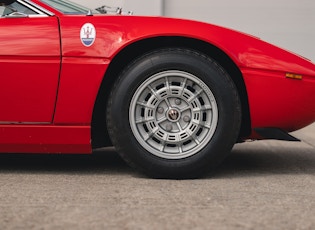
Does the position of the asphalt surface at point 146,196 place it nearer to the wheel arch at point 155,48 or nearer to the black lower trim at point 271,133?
the black lower trim at point 271,133

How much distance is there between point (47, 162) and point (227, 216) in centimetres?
191

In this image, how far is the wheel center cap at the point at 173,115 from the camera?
12.5 feet

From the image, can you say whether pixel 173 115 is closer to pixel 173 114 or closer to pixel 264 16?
pixel 173 114

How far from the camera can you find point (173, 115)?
3803mm

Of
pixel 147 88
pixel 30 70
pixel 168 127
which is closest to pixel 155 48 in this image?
pixel 147 88

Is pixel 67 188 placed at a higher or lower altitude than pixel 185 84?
lower

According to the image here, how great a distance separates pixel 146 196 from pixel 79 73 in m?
0.88

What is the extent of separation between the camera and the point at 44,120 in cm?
379

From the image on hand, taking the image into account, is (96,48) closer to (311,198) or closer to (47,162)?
(47,162)

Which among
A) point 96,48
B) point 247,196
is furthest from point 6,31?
point 247,196

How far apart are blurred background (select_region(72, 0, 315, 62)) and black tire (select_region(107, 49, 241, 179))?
748 cm

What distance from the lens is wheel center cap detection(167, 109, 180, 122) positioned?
3.80 meters

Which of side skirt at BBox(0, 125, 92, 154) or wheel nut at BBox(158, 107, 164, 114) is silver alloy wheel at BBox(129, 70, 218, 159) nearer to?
wheel nut at BBox(158, 107, 164, 114)

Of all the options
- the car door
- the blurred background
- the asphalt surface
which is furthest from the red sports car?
the blurred background
